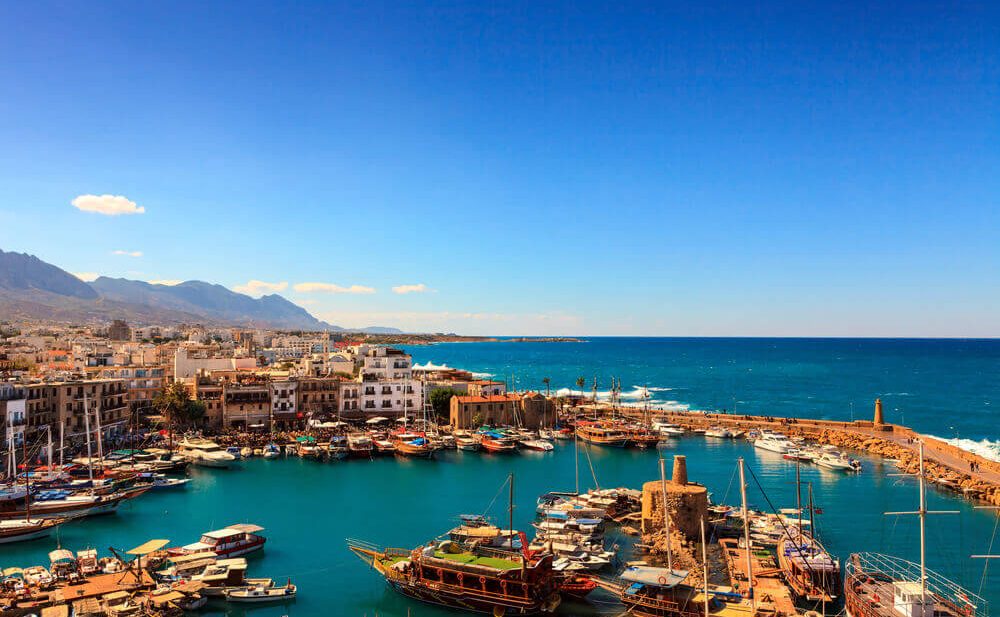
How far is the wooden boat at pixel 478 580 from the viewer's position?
29703mm

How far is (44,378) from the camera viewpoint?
63031mm

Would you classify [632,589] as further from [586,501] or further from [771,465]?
[771,465]

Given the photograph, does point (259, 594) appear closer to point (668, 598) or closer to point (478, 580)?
point (478, 580)

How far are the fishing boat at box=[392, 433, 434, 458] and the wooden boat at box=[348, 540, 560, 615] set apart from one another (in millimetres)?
30130

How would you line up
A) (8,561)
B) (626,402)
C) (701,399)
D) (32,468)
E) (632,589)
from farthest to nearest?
(701,399), (626,402), (32,468), (8,561), (632,589)

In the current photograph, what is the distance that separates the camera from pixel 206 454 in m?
59.0

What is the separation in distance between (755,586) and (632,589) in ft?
19.2

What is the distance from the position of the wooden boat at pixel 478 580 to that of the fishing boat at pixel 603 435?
39.7 m

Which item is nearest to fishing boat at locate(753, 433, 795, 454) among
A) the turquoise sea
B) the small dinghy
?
the turquoise sea

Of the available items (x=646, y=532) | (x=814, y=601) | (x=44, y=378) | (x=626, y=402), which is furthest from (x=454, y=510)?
(x=626, y=402)

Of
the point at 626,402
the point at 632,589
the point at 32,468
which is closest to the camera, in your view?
the point at 632,589

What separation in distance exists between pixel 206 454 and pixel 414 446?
18210 millimetres

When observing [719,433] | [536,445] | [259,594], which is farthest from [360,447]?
[719,433]

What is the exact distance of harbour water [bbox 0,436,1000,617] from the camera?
1339 inches
